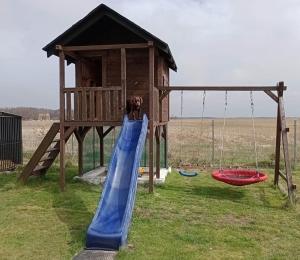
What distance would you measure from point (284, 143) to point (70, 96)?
18.1 ft

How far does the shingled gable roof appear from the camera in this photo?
1090 centimetres

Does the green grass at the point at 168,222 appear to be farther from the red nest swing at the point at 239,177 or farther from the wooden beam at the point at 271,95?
the wooden beam at the point at 271,95

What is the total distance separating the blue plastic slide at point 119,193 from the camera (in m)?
6.53

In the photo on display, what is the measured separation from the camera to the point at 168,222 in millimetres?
8062

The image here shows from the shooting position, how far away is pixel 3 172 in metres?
15.0

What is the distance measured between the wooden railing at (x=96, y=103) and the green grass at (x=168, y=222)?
1.95m

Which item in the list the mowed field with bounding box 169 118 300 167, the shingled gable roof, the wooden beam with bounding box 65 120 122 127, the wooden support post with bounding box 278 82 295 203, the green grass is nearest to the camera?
the green grass

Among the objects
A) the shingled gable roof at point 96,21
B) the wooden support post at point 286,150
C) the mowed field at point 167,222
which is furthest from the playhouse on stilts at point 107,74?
the wooden support post at point 286,150

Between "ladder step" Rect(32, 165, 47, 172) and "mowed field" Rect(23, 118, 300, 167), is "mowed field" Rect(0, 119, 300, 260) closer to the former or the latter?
"ladder step" Rect(32, 165, 47, 172)

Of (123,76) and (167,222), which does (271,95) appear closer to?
(123,76)

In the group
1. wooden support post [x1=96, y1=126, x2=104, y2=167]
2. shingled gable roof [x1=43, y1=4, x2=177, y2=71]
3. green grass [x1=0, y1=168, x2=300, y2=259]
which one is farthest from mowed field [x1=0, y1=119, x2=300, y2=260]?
shingled gable roof [x1=43, y1=4, x2=177, y2=71]

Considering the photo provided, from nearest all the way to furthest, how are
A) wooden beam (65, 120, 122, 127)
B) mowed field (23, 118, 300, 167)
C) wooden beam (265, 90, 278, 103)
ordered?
wooden beam (65, 120, 122, 127)
wooden beam (265, 90, 278, 103)
mowed field (23, 118, 300, 167)

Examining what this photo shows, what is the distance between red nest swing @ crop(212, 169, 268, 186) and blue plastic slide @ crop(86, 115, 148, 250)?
2.29 metres

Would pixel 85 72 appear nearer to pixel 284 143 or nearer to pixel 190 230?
pixel 284 143
